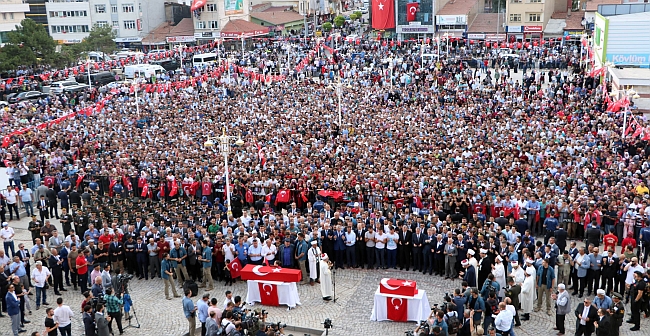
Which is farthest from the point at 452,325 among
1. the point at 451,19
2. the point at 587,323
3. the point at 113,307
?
the point at 451,19

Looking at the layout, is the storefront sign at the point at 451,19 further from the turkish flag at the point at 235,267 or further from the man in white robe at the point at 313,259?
the turkish flag at the point at 235,267

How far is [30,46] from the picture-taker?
56250mm

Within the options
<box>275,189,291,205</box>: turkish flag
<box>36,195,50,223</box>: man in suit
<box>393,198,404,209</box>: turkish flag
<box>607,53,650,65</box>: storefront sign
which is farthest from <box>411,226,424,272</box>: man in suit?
<box>607,53,650,65</box>: storefront sign

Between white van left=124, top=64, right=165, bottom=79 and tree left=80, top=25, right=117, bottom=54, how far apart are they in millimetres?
13771

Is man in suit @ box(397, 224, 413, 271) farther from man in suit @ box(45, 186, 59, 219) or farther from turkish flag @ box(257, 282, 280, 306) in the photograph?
man in suit @ box(45, 186, 59, 219)

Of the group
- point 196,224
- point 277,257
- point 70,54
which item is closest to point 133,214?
point 196,224

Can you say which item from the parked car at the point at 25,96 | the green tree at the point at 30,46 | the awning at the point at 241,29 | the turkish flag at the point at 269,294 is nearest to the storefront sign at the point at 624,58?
the turkish flag at the point at 269,294

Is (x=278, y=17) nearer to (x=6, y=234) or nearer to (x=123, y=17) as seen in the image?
(x=123, y=17)

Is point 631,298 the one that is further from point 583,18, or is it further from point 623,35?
point 583,18

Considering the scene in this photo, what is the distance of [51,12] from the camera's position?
3029 inches

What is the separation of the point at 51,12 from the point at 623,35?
6082 cm

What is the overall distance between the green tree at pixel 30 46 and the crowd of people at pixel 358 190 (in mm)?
18030

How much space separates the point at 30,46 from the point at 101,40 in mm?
11661

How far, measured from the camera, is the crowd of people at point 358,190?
15.7 metres
